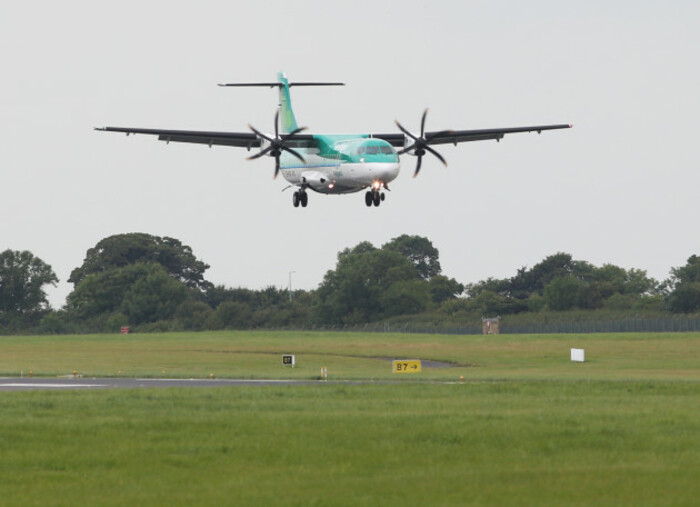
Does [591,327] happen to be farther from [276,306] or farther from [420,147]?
[276,306]

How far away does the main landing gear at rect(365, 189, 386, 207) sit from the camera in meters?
75.4

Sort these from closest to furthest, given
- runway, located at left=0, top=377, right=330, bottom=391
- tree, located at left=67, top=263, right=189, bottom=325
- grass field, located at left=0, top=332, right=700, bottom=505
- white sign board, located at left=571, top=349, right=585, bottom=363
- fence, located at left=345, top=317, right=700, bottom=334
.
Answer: grass field, located at left=0, top=332, right=700, bottom=505, runway, located at left=0, top=377, right=330, bottom=391, white sign board, located at left=571, top=349, right=585, bottom=363, fence, located at left=345, top=317, right=700, bottom=334, tree, located at left=67, top=263, right=189, bottom=325

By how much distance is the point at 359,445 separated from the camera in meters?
29.7

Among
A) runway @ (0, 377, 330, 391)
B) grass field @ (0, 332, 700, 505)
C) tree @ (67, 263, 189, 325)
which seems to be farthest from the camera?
tree @ (67, 263, 189, 325)

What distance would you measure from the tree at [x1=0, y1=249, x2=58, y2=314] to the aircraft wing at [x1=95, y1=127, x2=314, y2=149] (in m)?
111

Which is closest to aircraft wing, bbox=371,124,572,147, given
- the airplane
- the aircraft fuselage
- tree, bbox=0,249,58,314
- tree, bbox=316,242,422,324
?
the airplane

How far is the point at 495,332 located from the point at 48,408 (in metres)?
95.2

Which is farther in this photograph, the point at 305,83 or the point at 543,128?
the point at 305,83

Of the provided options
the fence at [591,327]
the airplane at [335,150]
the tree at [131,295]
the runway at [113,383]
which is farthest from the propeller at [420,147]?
the tree at [131,295]

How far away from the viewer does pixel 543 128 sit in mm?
80375

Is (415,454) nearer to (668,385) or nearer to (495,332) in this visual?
(668,385)

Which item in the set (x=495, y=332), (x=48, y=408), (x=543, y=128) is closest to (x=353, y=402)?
(x=48, y=408)

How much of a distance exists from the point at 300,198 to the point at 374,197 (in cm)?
662

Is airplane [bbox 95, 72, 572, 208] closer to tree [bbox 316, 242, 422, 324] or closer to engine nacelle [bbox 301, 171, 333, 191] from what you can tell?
engine nacelle [bbox 301, 171, 333, 191]
